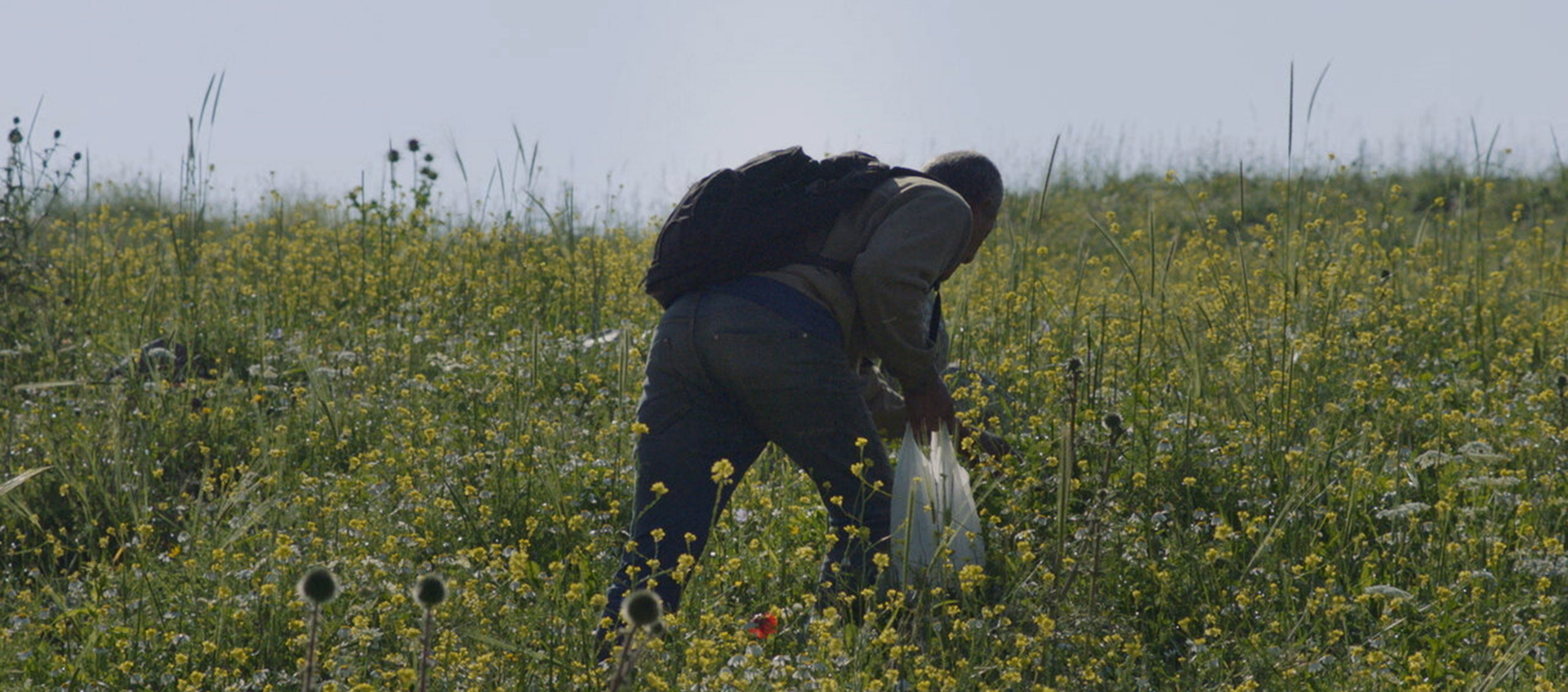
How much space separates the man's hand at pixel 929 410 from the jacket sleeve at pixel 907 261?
0.23m

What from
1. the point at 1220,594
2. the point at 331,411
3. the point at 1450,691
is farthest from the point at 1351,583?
the point at 331,411

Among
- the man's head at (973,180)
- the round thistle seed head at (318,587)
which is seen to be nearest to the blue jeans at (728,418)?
the man's head at (973,180)

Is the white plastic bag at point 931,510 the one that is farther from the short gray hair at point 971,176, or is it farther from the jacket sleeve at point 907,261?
the short gray hair at point 971,176

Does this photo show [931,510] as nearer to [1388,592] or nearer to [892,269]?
[892,269]

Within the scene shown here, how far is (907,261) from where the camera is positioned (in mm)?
3430

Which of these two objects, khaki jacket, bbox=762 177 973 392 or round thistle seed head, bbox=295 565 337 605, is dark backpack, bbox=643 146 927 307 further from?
round thistle seed head, bbox=295 565 337 605

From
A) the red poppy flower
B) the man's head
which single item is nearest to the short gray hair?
the man's head

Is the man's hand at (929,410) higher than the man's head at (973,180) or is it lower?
lower

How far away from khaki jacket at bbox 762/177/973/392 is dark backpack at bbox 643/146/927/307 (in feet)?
0.12

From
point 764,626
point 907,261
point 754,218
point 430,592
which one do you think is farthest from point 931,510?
point 430,592

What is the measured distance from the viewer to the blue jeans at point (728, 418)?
345 cm

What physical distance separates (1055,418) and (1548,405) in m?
1.74

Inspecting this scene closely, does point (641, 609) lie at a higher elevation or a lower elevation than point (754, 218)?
lower

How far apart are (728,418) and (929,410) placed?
0.52 meters
